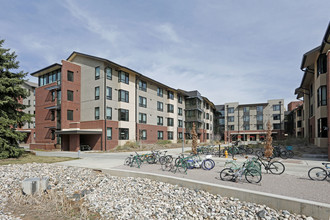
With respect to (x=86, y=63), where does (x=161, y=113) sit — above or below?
below

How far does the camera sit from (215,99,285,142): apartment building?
2547 inches

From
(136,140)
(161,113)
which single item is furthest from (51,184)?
(161,113)

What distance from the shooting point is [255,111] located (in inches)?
2682

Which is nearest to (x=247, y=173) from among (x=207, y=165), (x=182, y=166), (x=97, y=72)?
(x=207, y=165)

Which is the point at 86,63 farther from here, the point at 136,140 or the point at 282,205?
the point at 282,205

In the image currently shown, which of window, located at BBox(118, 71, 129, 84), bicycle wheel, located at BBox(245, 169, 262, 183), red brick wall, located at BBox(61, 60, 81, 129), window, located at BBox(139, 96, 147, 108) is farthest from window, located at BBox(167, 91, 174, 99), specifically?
bicycle wheel, located at BBox(245, 169, 262, 183)

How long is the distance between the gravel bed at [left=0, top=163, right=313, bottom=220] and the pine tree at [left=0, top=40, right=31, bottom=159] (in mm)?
6258

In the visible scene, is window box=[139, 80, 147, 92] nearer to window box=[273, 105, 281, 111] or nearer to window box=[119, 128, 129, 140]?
window box=[119, 128, 129, 140]

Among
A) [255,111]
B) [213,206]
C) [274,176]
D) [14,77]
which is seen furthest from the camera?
[255,111]

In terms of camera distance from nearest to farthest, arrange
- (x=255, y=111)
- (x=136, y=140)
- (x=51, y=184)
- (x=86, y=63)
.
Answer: (x=51, y=184)
(x=86, y=63)
(x=136, y=140)
(x=255, y=111)

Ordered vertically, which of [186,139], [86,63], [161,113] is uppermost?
[86,63]

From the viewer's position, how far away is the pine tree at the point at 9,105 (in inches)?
712

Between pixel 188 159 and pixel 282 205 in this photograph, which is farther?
pixel 188 159

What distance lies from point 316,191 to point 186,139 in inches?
1575
